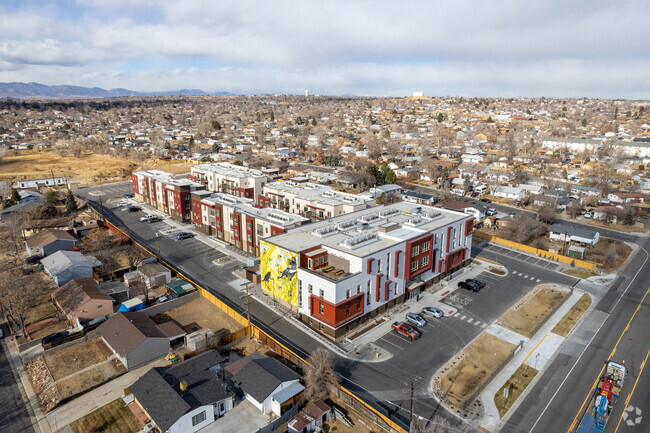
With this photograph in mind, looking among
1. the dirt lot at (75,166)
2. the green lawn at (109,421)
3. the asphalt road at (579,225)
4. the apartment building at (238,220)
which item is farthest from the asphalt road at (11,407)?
the dirt lot at (75,166)

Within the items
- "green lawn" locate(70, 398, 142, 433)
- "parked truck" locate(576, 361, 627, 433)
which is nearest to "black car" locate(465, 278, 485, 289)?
"parked truck" locate(576, 361, 627, 433)

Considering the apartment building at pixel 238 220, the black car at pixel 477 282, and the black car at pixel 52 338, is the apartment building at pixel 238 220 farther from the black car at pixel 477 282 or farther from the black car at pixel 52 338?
the black car at pixel 52 338

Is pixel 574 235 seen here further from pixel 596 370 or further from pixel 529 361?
pixel 529 361

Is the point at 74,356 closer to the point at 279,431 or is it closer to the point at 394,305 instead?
the point at 279,431

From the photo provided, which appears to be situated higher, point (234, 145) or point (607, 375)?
point (234, 145)

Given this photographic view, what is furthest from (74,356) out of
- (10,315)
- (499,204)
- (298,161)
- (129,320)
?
(298,161)

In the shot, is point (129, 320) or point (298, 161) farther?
point (298, 161)
